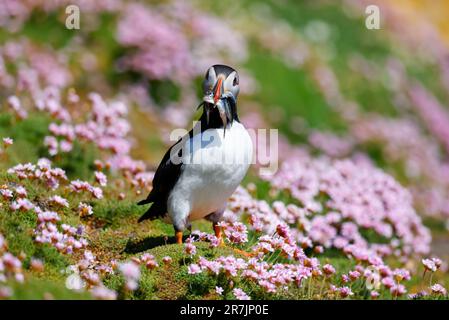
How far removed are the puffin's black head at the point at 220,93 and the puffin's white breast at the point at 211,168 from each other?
14cm

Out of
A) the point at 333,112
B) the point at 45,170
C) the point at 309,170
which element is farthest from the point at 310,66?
the point at 45,170

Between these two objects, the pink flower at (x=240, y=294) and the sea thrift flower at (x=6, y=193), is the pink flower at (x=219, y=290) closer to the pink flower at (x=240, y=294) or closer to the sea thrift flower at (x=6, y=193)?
the pink flower at (x=240, y=294)

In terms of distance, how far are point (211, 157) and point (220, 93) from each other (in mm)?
507

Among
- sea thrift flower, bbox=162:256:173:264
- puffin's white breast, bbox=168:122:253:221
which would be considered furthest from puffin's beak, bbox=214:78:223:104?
sea thrift flower, bbox=162:256:173:264

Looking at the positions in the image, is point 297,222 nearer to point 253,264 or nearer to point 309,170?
point 309,170

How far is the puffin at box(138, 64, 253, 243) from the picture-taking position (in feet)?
18.2

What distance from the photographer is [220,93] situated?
553cm

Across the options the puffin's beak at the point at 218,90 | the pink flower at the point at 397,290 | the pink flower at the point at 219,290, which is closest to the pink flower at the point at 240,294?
the pink flower at the point at 219,290

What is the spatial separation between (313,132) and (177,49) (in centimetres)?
374

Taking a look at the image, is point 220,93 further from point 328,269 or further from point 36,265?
point 36,265

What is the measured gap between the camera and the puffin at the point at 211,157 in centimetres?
556

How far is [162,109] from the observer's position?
14.3 m
